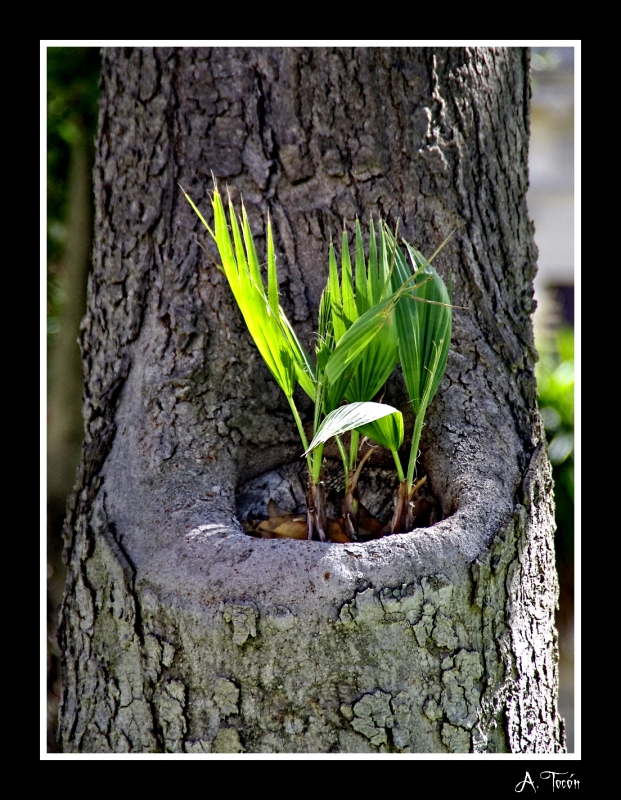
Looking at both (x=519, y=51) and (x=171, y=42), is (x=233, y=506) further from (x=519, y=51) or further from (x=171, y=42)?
(x=519, y=51)

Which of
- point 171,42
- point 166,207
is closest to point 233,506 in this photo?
point 166,207

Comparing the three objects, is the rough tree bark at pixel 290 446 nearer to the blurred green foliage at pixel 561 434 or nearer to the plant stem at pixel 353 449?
the plant stem at pixel 353 449

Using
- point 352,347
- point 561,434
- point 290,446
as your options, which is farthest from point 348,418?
point 561,434

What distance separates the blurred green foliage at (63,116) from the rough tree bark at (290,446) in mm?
1356

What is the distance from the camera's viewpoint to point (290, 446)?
1.98 metres

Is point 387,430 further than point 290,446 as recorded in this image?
No

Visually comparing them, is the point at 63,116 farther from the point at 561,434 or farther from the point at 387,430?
the point at 561,434

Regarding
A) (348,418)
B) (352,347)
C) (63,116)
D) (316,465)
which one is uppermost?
(63,116)

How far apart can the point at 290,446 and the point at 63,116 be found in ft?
8.17

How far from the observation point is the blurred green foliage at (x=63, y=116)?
3297 millimetres

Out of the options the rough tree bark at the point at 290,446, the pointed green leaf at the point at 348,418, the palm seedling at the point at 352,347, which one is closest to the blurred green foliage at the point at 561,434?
the rough tree bark at the point at 290,446

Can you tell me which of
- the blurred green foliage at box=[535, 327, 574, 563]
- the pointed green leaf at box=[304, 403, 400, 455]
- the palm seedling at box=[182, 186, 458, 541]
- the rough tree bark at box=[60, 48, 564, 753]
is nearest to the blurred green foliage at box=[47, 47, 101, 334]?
the rough tree bark at box=[60, 48, 564, 753]

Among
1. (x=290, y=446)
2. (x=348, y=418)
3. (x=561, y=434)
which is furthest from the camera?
(x=561, y=434)

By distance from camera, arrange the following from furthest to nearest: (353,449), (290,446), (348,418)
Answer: (290,446) → (353,449) → (348,418)
